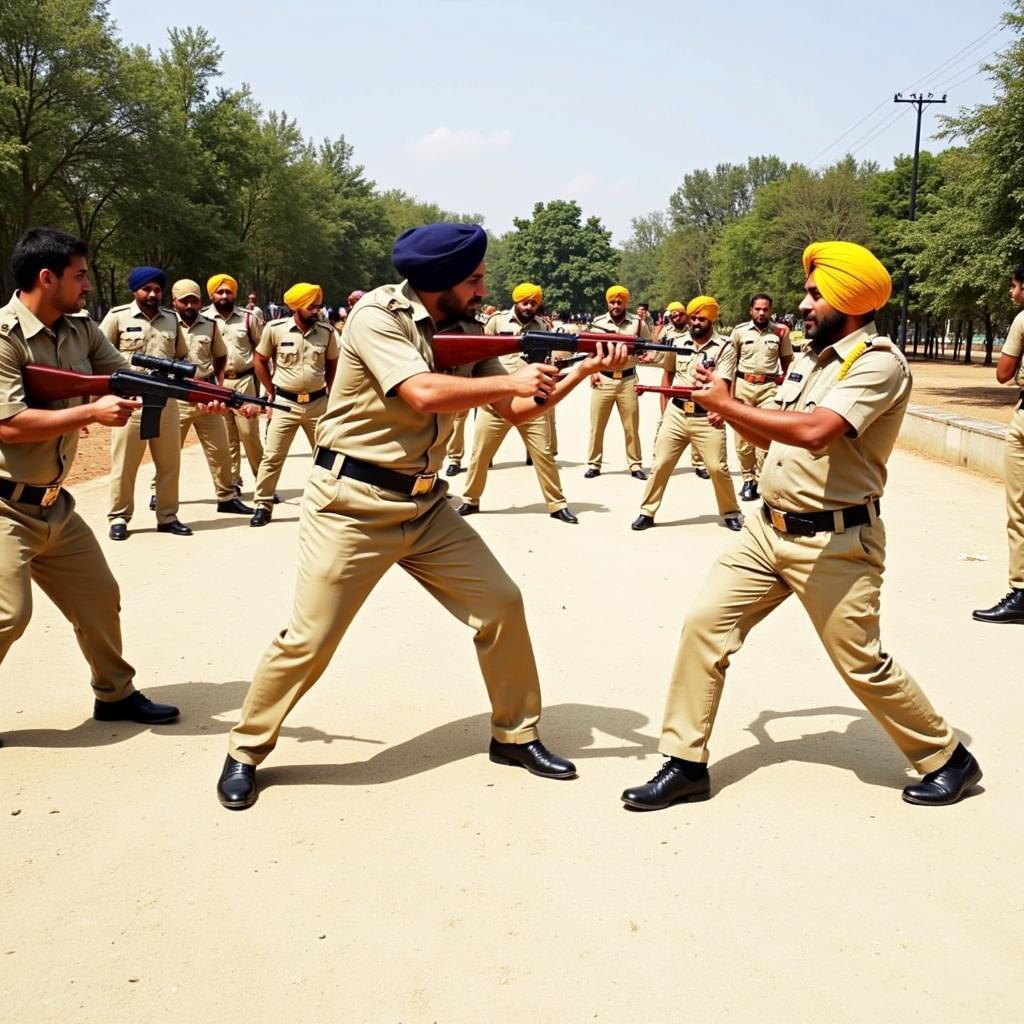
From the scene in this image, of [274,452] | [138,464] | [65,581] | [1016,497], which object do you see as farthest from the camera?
[274,452]

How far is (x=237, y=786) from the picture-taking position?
4.02 metres

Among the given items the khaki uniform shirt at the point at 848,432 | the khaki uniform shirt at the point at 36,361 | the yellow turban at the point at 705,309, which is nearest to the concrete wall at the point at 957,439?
the yellow turban at the point at 705,309

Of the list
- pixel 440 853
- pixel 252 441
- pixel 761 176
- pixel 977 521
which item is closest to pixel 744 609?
pixel 440 853

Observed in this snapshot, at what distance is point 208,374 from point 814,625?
8.07m

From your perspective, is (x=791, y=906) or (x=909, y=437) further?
(x=909, y=437)

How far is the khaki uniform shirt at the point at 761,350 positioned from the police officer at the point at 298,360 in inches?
180

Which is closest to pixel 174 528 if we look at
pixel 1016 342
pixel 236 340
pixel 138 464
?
pixel 138 464

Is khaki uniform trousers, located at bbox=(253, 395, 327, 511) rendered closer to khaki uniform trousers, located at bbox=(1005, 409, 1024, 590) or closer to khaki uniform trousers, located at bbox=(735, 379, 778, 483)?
khaki uniform trousers, located at bbox=(735, 379, 778, 483)

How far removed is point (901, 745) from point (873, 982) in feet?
4.25

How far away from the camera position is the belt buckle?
4031 mm

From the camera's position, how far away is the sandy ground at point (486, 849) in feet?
9.62

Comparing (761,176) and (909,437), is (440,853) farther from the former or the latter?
(761,176)

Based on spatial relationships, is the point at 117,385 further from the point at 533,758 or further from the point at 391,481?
the point at 533,758

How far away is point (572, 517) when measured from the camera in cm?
1016
